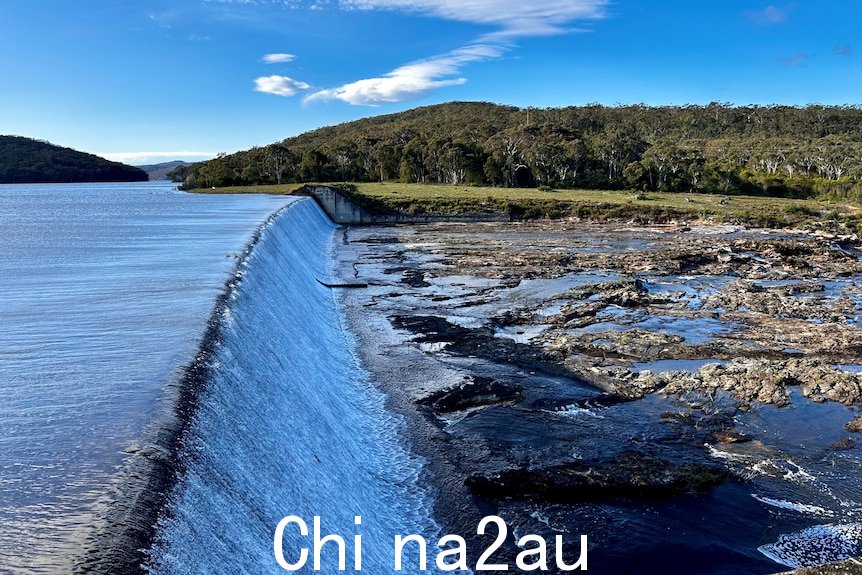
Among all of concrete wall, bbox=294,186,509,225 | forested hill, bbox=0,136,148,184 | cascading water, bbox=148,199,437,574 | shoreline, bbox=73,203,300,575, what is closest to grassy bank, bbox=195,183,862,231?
concrete wall, bbox=294,186,509,225

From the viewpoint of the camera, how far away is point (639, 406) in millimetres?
12852

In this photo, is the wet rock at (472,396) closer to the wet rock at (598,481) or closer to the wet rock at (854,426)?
the wet rock at (598,481)

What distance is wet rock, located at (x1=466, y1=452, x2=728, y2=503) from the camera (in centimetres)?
968

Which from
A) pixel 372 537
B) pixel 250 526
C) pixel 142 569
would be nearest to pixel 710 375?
pixel 372 537

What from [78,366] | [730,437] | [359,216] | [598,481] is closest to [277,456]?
[78,366]

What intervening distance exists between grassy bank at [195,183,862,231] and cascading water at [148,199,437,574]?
42.6 meters

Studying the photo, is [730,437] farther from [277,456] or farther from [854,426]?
[277,456]

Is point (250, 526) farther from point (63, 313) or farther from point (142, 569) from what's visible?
point (63, 313)

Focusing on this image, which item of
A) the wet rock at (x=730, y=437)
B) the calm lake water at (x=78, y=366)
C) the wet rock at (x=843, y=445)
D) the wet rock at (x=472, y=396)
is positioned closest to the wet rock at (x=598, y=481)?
the wet rock at (x=730, y=437)

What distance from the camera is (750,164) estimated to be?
9081 cm

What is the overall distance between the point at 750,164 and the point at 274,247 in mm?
87891

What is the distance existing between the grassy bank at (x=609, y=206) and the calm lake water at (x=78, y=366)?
3851 cm

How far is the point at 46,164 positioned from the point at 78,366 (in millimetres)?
128536

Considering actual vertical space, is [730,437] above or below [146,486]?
below
